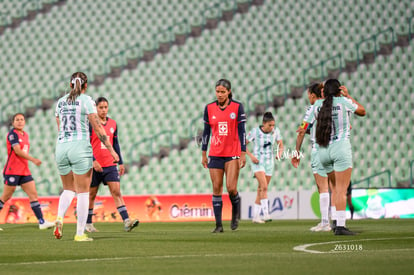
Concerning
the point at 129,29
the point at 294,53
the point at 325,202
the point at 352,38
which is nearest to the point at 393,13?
the point at 352,38

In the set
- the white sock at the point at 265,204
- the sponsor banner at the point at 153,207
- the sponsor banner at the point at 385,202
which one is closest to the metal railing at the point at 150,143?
the sponsor banner at the point at 153,207

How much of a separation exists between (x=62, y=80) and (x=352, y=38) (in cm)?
Result: 962

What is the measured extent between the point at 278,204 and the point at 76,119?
1116cm

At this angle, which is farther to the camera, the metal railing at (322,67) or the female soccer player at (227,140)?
the metal railing at (322,67)

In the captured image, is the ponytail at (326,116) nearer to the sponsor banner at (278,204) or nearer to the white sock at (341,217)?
the white sock at (341,217)

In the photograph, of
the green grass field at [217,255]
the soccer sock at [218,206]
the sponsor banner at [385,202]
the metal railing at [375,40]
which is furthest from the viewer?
the metal railing at [375,40]

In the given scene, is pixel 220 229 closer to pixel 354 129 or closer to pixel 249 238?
pixel 249 238

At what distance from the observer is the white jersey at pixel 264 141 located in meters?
17.0

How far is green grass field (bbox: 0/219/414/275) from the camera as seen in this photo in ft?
21.3

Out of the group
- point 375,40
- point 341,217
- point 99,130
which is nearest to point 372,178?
point 375,40

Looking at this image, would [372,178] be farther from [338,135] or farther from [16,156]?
[338,135]

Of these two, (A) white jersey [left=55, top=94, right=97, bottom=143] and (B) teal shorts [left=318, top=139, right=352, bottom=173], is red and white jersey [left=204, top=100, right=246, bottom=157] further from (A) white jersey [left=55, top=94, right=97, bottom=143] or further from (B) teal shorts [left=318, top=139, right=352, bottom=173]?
(A) white jersey [left=55, top=94, right=97, bottom=143]

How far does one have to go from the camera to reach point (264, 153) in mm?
17078

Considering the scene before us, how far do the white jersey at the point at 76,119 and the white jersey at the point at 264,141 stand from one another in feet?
24.9
